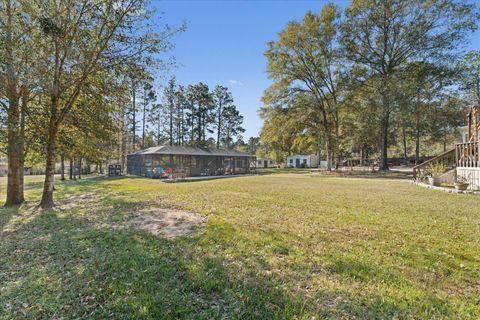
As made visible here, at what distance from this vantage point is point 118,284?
276 centimetres

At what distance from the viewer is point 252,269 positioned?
10.1 ft

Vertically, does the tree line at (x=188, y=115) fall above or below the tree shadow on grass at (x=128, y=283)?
above

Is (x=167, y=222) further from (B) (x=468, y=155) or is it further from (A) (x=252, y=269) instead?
(B) (x=468, y=155)

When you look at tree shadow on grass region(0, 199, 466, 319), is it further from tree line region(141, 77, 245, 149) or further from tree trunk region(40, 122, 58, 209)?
tree line region(141, 77, 245, 149)

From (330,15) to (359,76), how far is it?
20.2 ft

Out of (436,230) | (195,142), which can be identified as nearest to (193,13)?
(436,230)

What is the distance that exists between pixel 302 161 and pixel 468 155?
3402 centimetres

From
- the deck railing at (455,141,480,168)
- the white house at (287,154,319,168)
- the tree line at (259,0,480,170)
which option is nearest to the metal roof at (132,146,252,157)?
the tree line at (259,0,480,170)

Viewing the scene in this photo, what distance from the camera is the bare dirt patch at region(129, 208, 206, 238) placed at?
470 cm

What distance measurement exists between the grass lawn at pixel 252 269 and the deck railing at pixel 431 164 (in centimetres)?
825

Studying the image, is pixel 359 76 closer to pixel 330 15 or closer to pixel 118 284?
pixel 330 15

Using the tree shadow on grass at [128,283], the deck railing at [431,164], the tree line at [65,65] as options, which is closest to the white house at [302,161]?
the deck railing at [431,164]

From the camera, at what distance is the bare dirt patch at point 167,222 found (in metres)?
4.70

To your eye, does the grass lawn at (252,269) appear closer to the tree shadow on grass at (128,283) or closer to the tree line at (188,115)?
the tree shadow on grass at (128,283)
